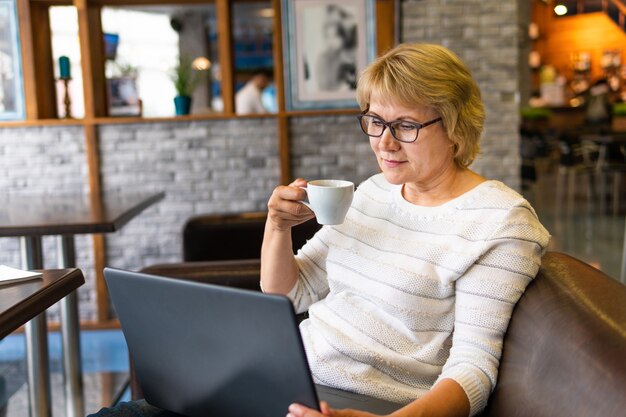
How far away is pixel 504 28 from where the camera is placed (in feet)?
14.0

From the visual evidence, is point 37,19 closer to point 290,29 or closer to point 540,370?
point 290,29

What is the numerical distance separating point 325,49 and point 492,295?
10.1 feet

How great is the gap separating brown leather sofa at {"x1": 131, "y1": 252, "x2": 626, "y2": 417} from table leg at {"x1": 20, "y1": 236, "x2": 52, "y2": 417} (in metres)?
1.84

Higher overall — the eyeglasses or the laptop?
the eyeglasses

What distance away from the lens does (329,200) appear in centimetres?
142

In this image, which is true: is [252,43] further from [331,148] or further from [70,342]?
[70,342]

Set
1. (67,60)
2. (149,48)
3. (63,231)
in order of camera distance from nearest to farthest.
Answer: (63,231), (67,60), (149,48)

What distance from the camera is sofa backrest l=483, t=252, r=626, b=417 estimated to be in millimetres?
1074

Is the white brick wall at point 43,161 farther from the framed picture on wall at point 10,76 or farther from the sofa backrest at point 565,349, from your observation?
the sofa backrest at point 565,349

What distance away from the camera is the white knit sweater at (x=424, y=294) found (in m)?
1.41

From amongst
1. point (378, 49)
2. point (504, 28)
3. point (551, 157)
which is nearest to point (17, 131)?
point (378, 49)

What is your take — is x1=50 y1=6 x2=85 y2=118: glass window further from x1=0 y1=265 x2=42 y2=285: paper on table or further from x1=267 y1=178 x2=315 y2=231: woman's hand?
x1=267 y1=178 x2=315 y2=231: woman's hand

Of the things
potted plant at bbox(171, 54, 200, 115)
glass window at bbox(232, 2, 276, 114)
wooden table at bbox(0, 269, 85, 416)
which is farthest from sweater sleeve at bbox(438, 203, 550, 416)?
glass window at bbox(232, 2, 276, 114)

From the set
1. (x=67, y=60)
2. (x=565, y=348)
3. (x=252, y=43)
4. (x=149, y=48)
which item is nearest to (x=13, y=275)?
(x=565, y=348)
